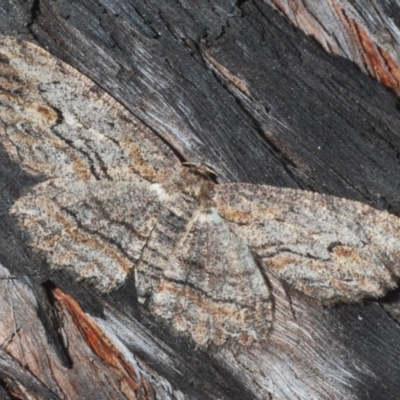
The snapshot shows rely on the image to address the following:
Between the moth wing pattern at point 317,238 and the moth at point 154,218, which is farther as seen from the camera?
the moth at point 154,218

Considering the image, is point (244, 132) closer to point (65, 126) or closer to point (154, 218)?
point (154, 218)

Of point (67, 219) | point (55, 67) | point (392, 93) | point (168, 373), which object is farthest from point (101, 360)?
point (392, 93)

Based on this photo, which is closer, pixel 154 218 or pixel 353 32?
pixel 353 32

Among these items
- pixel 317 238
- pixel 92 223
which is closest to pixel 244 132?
pixel 317 238

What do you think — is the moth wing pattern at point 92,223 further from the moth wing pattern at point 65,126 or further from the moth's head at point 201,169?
the moth's head at point 201,169

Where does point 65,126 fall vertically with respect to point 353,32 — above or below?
below

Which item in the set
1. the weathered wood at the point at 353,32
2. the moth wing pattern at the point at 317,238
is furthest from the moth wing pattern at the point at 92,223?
the weathered wood at the point at 353,32

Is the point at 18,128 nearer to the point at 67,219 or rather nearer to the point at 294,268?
the point at 67,219
